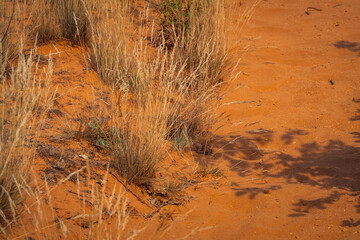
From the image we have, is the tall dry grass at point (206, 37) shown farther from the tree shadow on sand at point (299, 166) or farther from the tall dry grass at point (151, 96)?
the tree shadow on sand at point (299, 166)

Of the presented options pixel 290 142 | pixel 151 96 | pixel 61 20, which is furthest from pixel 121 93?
pixel 290 142

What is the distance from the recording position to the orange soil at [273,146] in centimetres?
227

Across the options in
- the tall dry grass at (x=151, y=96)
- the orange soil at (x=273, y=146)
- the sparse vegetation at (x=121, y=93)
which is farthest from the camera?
the tall dry grass at (x=151, y=96)

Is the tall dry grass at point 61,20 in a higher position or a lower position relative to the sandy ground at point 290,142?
higher

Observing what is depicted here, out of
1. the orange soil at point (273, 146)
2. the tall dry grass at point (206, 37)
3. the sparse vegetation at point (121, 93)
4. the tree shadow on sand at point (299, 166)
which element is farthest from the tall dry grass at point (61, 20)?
the tree shadow on sand at point (299, 166)

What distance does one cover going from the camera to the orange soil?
2.27m

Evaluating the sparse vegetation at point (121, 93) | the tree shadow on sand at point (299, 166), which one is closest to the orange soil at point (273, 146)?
the tree shadow on sand at point (299, 166)

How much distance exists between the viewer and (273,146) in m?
3.31

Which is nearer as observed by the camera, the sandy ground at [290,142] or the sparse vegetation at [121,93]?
the sparse vegetation at [121,93]

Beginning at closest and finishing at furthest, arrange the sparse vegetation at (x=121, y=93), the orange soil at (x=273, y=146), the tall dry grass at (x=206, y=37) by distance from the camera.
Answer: the sparse vegetation at (x=121, y=93)
the orange soil at (x=273, y=146)
the tall dry grass at (x=206, y=37)

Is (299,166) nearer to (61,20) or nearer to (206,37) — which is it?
(206,37)

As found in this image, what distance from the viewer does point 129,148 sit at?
2459mm

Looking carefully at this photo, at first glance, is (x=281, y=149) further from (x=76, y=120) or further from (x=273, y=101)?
(x=76, y=120)

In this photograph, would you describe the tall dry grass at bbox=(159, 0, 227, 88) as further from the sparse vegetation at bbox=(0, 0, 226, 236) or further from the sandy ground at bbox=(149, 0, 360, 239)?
the sandy ground at bbox=(149, 0, 360, 239)
